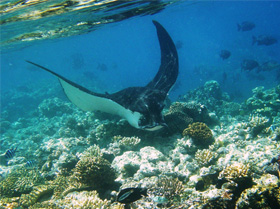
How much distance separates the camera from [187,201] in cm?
340

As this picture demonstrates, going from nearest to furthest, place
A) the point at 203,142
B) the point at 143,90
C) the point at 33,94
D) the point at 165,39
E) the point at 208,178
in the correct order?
1. the point at 208,178
2. the point at 203,142
3. the point at 143,90
4. the point at 165,39
5. the point at 33,94

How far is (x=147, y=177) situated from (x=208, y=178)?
1.51 meters

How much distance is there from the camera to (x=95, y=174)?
4.64m

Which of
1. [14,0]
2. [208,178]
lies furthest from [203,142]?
[14,0]

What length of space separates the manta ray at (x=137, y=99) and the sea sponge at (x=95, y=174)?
1500 millimetres

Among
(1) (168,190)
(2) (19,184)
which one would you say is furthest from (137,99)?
(2) (19,184)

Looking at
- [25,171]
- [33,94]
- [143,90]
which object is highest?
[143,90]

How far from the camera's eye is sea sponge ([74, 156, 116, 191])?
4625 millimetres

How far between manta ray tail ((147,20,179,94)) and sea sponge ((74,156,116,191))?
132 inches

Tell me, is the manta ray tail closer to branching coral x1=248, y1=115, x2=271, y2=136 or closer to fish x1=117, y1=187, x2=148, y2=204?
branching coral x1=248, y1=115, x2=271, y2=136

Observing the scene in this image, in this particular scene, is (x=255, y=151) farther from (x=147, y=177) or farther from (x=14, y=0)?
(x=14, y=0)

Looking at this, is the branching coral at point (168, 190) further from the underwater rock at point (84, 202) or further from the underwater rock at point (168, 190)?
the underwater rock at point (84, 202)

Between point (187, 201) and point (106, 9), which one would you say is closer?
point (187, 201)

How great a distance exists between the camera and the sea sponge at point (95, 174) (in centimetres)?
462
